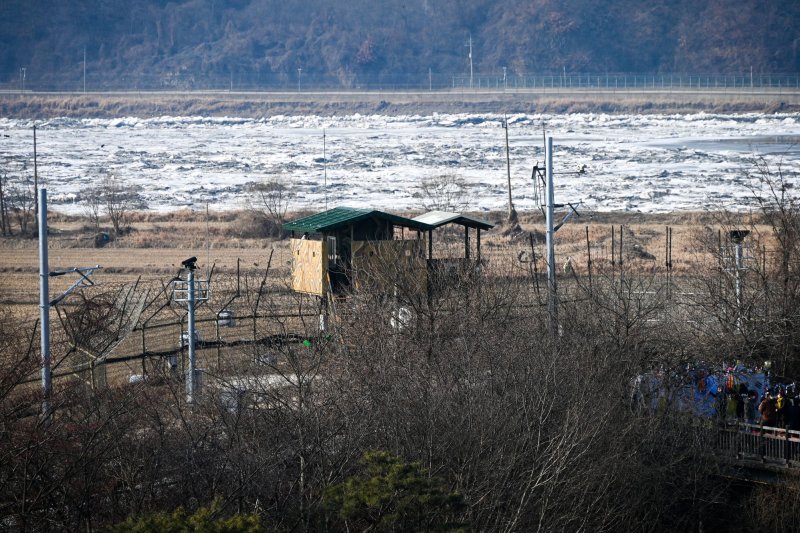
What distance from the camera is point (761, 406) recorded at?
53.4 ft

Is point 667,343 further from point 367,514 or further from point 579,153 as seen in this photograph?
Result: point 579,153

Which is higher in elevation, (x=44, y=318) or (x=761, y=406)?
(x=44, y=318)

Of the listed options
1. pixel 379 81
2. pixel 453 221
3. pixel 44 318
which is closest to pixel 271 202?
pixel 453 221

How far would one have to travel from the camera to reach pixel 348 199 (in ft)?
165

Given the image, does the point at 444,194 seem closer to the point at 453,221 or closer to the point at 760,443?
the point at 453,221

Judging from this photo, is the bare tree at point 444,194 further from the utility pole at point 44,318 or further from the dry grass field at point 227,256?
the utility pole at point 44,318

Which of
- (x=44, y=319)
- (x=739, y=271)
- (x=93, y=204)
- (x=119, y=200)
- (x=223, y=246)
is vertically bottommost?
(x=44, y=319)

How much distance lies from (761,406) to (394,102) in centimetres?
9308

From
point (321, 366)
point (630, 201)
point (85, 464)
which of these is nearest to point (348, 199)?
point (630, 201)

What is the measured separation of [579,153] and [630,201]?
1598 centimetres

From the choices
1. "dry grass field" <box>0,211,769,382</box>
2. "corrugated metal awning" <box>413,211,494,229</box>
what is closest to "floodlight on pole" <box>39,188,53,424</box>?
"dry grass field" <box>0,211,769,382</box>

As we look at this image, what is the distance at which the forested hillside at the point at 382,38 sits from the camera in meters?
140

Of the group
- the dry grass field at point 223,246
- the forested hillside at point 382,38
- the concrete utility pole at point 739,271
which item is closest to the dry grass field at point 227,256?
the dry grass field at point 223,246

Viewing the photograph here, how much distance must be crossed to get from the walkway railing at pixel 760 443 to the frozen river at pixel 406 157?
64.8 ft
